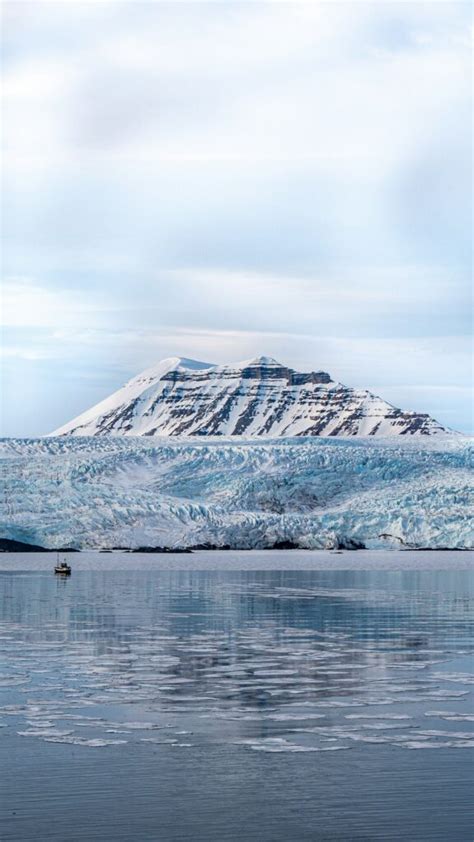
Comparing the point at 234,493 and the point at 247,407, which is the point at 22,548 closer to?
the point at 234,493

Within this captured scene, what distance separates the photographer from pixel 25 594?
23.7m

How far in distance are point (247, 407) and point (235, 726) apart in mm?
172161

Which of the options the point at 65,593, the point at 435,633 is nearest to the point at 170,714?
the point at 435,633

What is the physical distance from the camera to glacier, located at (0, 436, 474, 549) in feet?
143

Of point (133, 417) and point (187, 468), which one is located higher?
point (133, 417)

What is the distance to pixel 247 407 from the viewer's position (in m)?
181

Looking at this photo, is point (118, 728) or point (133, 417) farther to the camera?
point (133, 417)

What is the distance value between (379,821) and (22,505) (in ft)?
125

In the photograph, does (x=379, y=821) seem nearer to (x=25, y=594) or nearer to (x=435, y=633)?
(x=435, y=633)

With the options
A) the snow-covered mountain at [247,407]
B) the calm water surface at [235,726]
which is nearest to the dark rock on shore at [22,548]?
the calm water surface at [235,726]

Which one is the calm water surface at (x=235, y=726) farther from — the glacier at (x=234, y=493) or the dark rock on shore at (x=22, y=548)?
the dark rock on shore at (x=22, y=548)

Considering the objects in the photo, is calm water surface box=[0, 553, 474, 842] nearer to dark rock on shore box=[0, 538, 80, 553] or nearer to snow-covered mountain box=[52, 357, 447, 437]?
dark rock on shore box=[0, 538, 80, 553]

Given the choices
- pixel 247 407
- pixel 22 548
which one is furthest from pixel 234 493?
pixel 247 407

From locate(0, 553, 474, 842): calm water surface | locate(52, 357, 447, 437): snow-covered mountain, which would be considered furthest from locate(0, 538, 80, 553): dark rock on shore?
locate(52, 357, 447, 437): snow-covered mountain
